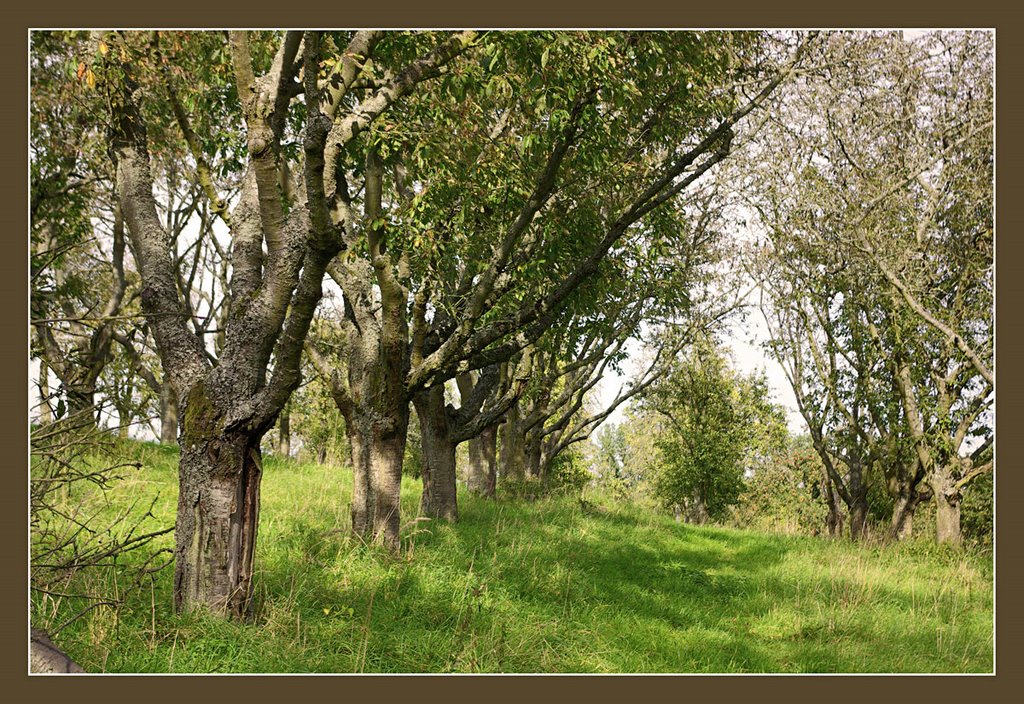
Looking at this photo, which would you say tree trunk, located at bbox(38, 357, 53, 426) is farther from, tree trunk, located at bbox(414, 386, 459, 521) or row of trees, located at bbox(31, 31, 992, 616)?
tree trunk, located at bbox(414, 386, 459, 521)

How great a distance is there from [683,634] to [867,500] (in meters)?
11.1

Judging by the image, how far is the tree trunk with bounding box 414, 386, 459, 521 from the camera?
1223cm

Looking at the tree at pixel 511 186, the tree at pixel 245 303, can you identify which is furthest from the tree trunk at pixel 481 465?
the tree at pixel 245 303

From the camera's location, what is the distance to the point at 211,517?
629cm

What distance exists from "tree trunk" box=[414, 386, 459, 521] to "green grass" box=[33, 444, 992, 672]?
0.98 metres

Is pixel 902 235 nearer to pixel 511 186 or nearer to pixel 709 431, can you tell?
pixel 511 186

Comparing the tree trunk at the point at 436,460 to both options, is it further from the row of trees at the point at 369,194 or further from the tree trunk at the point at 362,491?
the tree trunk at the point at 362,491

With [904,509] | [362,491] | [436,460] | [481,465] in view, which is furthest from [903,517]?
[481,465]

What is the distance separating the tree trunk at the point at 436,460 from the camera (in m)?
12.2

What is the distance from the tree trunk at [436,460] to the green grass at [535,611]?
0.98 metres

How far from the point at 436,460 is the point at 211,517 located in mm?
6330

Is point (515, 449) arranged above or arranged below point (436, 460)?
below

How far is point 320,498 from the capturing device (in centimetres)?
1174

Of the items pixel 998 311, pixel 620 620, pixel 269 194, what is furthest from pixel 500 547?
pixel 998 311
